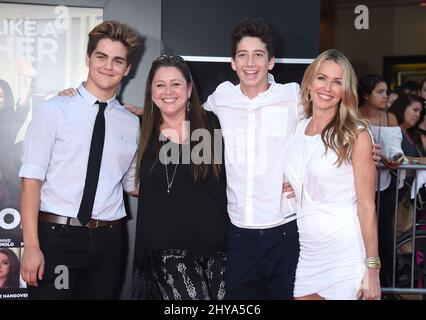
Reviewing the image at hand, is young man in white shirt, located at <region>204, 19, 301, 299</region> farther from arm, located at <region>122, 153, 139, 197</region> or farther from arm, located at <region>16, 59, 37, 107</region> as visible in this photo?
arm, located at <region>16, 59, 37, 107</region>

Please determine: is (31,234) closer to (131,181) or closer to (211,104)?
(131,181)

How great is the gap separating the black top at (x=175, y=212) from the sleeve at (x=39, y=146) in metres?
0.46

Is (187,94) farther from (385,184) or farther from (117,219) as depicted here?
(385,184)

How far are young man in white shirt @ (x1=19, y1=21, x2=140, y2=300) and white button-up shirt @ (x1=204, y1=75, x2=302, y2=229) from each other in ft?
1.79

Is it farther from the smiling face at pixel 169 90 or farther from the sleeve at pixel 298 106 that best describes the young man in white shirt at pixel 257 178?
the smiling face at pixel 169 90

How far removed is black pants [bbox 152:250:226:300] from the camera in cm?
285

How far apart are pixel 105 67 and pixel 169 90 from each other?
34 cm

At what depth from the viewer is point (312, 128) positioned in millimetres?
2824

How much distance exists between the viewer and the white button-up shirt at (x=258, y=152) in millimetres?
2971

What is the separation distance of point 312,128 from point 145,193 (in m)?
0.85

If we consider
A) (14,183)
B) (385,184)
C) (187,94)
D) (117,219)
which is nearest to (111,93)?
(187,94)

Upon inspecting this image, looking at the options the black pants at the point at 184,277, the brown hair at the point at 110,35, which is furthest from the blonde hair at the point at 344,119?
the brown hair at the point at 110,35

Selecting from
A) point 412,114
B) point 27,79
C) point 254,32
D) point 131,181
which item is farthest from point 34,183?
point 412,114

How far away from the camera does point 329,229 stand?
2.64m
